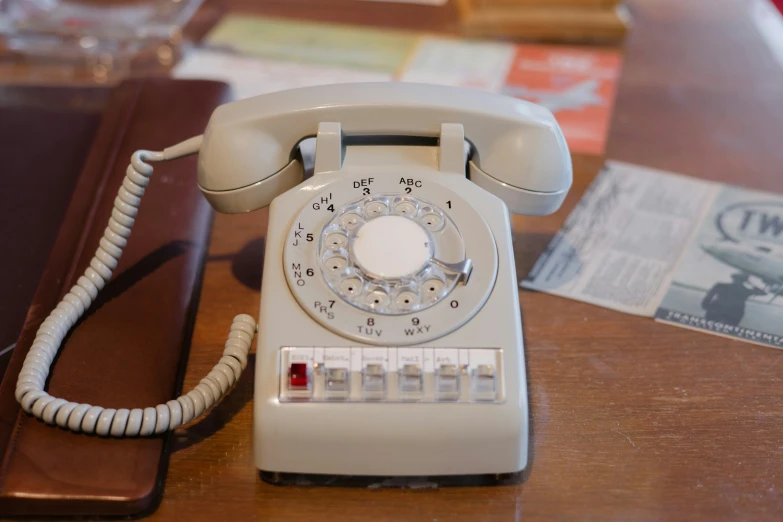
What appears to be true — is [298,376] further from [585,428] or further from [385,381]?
[585,428]

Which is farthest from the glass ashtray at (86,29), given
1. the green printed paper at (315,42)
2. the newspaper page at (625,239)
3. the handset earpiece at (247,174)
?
the newspaper page at (625,239)

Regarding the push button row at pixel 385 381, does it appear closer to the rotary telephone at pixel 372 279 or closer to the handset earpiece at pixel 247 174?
the rotary telephone at pixel 372 279

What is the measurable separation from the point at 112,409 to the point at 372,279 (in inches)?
9.1

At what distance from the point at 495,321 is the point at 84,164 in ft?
1.96

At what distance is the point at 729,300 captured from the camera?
2.51 ft

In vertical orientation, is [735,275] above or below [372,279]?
below

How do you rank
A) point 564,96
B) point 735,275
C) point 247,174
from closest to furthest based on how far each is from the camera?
point 247,174 < point 735,275 < point 564,96

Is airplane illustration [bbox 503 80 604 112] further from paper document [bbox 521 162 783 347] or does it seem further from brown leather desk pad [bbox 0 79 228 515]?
brown leather desk pad [bbox 0 79 228 515]

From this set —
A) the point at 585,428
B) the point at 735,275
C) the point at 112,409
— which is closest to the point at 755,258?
the point at 735,275

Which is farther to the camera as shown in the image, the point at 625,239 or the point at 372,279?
the point at 625,239

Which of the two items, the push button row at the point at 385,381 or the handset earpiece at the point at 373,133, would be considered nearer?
the push button row at the point at 385,381

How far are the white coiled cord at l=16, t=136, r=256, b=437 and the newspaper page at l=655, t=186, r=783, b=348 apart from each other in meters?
0.43

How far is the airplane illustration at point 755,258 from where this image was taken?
79 cm

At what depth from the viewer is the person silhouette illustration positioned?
0.75 meters
